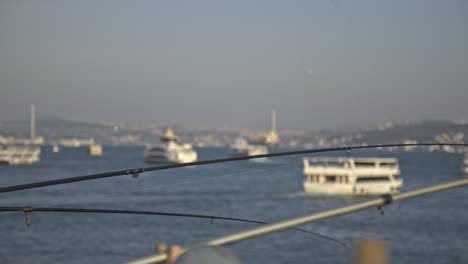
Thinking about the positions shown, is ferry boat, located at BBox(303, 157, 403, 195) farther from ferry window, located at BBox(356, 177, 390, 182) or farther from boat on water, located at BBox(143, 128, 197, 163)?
boat on water, located at BBox(143, 128, 197, 163)

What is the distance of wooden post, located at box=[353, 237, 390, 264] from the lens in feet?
3.92

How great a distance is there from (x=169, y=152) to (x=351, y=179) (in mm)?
52028

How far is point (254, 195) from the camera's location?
49.3 metres

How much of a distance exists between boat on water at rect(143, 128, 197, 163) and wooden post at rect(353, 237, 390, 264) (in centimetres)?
9024

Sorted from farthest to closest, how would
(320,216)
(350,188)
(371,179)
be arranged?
(371,179), (350,188), (320,216)

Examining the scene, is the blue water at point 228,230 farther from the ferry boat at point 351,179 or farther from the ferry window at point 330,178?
the ferry window at point 330,178

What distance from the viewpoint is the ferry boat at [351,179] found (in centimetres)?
4534

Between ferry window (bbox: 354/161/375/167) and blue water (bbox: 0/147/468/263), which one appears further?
ferry window (bbox: 354/161/375/167)

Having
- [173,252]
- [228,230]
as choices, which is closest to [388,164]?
[228,230]

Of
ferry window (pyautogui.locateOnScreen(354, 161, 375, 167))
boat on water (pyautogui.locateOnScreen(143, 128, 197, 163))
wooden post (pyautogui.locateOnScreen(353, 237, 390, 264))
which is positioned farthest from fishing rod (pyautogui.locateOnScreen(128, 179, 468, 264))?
boat on water (pyautogui.locateOnScreen(143, 128, 197, 163))

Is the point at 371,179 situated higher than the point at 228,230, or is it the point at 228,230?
the point at 371,179

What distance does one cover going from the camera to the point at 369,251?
1202 mm

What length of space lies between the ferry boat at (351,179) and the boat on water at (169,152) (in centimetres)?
4622

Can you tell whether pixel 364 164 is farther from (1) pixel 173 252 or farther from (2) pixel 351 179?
(1) pixel 173 252
